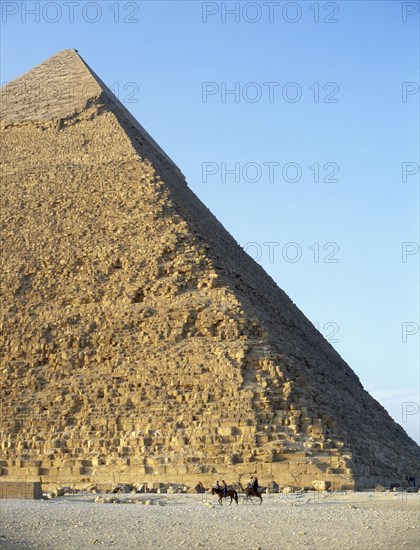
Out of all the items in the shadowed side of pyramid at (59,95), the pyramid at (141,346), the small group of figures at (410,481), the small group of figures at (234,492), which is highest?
the shadowed side of pyramid at (59,95)

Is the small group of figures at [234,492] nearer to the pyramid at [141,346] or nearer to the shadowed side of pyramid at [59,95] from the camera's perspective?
the pyramid at [141,346]

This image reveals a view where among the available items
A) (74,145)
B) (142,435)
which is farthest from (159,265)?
(74,145)

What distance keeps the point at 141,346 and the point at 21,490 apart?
23.5 ft

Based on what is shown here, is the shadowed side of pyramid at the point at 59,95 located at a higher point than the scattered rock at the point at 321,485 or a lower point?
higher

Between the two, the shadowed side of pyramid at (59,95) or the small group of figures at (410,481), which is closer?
→ the small group of figures at (410,481)

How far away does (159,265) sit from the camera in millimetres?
33094

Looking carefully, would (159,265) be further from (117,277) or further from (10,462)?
(10,462)

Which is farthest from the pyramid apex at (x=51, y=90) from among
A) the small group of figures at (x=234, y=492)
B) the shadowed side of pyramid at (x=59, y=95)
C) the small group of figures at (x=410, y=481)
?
the small group of figures at (x=234, y=492)

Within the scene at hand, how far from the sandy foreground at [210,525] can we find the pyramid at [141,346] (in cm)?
428

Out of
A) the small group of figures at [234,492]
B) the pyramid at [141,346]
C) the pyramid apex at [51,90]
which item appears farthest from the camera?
the pyramid apex at [51,90]

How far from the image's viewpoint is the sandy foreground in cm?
1634

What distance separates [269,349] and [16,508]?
10.6m

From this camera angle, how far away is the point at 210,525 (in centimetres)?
1822

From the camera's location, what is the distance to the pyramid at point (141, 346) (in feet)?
89.9
